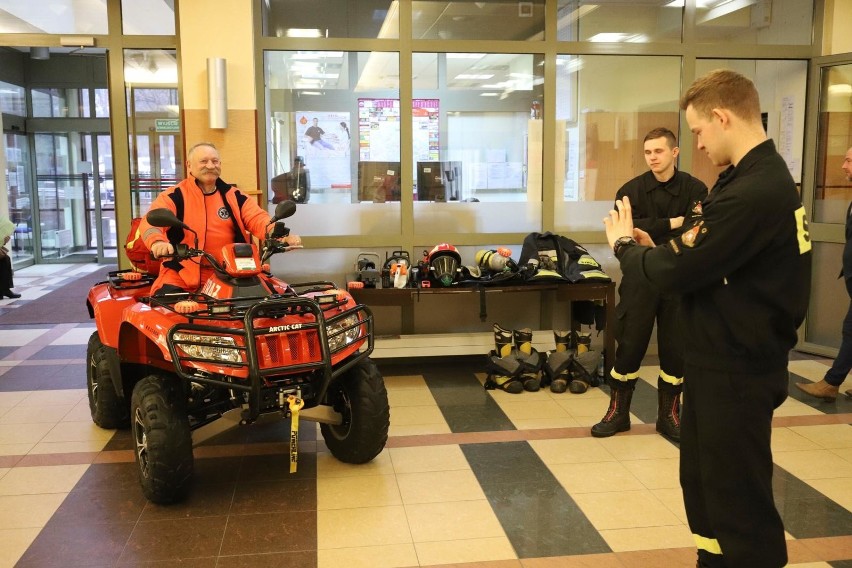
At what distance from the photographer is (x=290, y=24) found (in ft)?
18.2

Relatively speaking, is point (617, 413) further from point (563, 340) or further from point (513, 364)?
point (563, 340)

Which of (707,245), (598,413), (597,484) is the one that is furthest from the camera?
(598,413)

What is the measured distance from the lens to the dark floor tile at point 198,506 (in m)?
3.26

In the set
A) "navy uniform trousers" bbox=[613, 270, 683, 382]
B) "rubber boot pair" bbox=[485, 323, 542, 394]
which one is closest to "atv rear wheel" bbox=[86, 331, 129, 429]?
"rubber boot pair" bbox=[485, 323, 542, 394]

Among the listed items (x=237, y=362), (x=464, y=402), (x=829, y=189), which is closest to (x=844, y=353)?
(x=829, y=189)

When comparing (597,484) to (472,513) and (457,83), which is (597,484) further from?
(457,83)

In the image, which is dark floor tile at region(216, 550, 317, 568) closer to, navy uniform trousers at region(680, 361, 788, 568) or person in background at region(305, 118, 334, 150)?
navy uniform trousers at region(680, 361, 788, 568)

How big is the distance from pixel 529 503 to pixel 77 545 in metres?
1.81

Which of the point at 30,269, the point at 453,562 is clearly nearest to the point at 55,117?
the point at 30,269

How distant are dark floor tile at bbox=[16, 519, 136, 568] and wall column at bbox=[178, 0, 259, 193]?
2.72 m

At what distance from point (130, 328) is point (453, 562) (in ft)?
6.21

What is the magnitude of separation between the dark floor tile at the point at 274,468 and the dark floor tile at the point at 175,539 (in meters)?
0.45

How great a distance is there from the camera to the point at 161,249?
3.43 metres

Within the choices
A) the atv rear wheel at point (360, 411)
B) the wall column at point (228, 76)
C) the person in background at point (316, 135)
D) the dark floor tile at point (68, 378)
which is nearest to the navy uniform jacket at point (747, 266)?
the atv rear wheel at point (360, 411)
